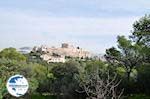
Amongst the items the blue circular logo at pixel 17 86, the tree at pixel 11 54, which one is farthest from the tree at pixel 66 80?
the blue circular logo at pixel 17 86

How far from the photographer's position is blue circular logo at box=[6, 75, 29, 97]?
8.86 meters

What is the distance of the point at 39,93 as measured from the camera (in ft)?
155

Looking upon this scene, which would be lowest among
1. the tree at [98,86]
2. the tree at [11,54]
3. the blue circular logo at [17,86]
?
the tree at [98,86]

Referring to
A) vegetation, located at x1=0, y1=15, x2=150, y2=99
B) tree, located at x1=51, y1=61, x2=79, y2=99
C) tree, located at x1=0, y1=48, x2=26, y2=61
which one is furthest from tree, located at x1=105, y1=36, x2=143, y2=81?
tree, located at x1=0, y1=48, x2=26, y2=61

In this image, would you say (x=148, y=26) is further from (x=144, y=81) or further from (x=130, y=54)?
(x=130, y=54)

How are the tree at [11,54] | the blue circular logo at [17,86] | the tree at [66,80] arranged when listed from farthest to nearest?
the tree at [11,54] → the tree at [66,80] → the blue circular logo at [17,86]

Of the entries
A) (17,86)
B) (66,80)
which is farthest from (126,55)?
(17,86)

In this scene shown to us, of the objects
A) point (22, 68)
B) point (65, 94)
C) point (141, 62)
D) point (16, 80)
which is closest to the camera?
point (16, 80)

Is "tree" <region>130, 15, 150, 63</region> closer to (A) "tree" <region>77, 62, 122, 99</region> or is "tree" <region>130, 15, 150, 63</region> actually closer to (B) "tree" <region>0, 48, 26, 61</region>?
(A) "tree" <region>77, 62, 122, 99</region>

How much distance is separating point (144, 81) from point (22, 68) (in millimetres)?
13678

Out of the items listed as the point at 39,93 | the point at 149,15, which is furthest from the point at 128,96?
the point at 39,93

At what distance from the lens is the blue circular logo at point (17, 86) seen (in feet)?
29.1

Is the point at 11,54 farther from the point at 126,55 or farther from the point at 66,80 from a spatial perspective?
the point at 66,80

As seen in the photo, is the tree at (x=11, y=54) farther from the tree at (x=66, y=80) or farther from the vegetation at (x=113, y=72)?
the tree at (x=66, y=80)
